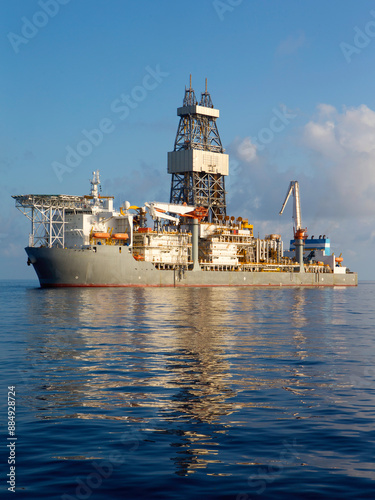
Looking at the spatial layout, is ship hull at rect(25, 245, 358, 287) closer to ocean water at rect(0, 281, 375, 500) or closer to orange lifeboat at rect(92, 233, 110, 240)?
orange lifeboat at rect(92, 233, 110, 240)

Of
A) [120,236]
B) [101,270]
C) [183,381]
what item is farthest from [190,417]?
[120,236]

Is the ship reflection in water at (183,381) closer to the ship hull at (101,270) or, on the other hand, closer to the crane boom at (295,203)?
the ship hull at (101,270)

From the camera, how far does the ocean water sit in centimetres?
955

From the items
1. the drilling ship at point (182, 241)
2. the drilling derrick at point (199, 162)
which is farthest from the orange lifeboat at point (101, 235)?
the drilling derrick at point (199, 162)

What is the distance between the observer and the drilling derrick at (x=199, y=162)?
11206 centimetres

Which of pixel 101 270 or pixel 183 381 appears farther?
pixel 101 270

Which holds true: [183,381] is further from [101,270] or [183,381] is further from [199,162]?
[199,162]

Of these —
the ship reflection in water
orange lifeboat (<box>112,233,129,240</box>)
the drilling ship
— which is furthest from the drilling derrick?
the ship reflection in water

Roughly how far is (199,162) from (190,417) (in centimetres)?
10133

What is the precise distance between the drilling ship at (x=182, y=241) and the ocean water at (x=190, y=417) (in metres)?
51.4

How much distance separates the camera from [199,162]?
11219 cm

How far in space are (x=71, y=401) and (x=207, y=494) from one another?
648 centimetres

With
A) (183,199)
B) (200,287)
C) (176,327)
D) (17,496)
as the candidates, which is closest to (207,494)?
(17,496)

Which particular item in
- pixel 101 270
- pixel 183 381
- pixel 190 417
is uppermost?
pixel 101 270
